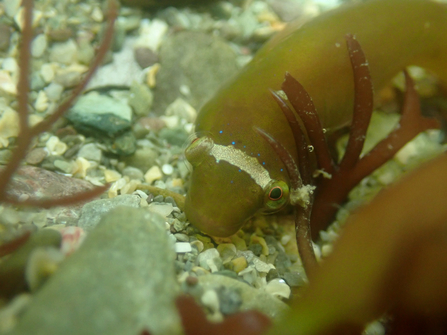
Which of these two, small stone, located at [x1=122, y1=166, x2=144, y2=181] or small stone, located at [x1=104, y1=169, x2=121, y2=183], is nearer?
small stone, located at [x1=104, y1=169, x2=121, y2=183]

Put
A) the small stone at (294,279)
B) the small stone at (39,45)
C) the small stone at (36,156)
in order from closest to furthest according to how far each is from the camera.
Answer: the small stone at (294,279), the small stone at (36,156), the small stone at (39,45)

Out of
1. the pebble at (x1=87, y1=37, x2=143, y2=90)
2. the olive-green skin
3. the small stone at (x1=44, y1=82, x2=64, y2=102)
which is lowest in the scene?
the small stone at (x1=44, y1=82, x2=64, y2=102)

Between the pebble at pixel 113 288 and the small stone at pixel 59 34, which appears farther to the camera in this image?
the small stone at pixel 59 34

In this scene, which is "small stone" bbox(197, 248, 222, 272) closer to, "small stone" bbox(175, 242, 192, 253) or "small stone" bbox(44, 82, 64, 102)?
"small stone" bbox(175, 242, 192, 253)

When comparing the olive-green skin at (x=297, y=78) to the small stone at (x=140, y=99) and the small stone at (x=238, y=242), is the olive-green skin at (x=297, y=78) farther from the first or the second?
the small stone at (x=140, y=99)

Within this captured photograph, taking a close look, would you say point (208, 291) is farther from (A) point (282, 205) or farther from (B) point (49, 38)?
(B) point (49, 38)

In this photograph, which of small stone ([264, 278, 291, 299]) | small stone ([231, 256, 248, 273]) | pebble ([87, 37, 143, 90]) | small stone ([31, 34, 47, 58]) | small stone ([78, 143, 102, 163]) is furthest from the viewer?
pebble ([87, 37, 143, 90])

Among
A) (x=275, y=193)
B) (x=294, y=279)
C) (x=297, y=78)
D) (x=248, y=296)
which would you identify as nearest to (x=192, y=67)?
(x=297, y=78)

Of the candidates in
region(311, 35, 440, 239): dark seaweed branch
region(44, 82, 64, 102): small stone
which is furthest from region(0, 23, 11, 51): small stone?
region(311, 35, 440, 239): dark seaweed branch

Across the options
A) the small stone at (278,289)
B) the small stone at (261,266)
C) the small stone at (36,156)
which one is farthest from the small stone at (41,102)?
the small stone at (278,289)
